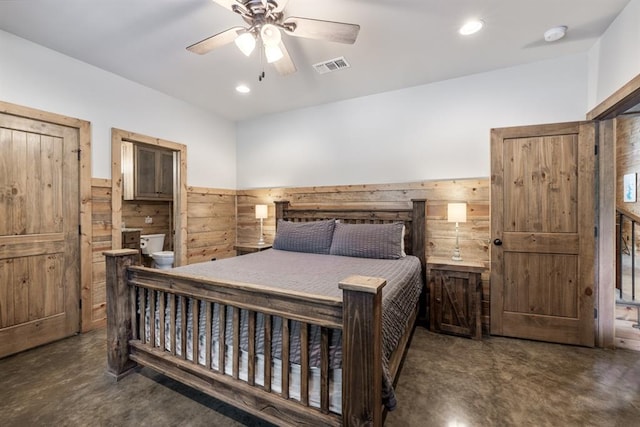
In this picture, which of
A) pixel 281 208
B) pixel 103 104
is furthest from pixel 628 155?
pixel 103 104

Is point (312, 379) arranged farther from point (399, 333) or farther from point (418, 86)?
point (418, 86)

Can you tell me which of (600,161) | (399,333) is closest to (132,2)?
(399,333)

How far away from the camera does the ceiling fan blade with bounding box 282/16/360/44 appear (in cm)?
175

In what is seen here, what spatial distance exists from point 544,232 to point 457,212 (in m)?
0.79

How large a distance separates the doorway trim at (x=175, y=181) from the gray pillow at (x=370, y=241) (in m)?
2.08

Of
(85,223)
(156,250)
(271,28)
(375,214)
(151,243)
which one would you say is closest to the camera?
(271,28)

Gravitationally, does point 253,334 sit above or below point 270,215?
below

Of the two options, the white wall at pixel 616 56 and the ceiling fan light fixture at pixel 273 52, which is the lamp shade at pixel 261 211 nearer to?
the ceiling fan light fixture at pixel 273 52

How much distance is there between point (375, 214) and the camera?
11.5 feet

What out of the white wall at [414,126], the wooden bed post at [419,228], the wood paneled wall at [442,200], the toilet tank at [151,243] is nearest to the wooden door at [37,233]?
the toilet tank at [151,243]

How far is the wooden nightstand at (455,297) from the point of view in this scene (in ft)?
8.85

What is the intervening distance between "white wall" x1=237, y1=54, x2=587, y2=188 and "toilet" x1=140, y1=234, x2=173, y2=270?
1706 mm

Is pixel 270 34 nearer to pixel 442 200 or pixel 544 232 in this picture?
pixel 442 200

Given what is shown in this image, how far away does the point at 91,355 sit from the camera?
239 cm
